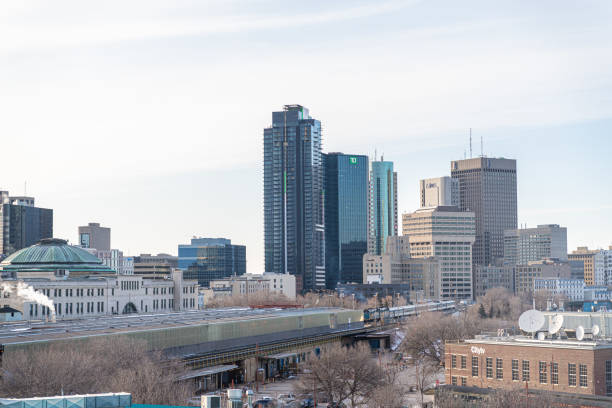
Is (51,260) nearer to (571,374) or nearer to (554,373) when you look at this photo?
(554,373)

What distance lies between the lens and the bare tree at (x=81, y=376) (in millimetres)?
72500

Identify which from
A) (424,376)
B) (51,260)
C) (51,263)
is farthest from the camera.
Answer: (51,260)

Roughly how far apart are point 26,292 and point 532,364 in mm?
91801

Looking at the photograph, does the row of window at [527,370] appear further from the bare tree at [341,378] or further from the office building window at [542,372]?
the bare tree at [341,378]

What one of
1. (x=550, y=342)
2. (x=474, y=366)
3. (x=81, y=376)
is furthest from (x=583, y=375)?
(x=81, y=376)

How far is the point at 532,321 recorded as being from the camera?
91062 millimetres

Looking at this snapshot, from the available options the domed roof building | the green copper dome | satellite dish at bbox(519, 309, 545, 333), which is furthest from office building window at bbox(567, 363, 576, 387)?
the green copper dome

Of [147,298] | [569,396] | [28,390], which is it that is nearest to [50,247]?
[147,298]

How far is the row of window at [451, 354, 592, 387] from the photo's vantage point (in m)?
83.2

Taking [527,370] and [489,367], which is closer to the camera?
[527,370]

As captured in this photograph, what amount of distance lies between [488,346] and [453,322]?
6413 centimetres

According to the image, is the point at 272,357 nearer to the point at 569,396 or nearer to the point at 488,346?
the point at 488,346

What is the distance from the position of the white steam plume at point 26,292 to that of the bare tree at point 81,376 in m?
60.4

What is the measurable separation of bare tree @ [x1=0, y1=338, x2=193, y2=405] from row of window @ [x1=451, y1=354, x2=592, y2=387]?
30.3 metres
